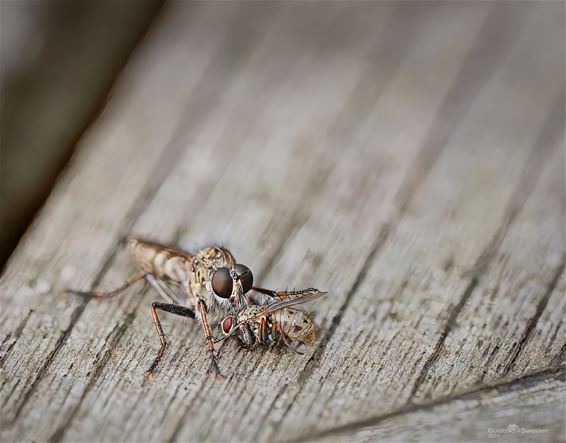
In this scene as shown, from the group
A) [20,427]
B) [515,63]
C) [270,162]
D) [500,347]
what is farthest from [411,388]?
[515,63]

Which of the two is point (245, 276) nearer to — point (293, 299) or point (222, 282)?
point (222, 282)

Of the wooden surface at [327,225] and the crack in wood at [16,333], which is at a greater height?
the wooden surface at [327,225]

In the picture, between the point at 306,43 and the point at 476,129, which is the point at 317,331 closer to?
the point at 476,129

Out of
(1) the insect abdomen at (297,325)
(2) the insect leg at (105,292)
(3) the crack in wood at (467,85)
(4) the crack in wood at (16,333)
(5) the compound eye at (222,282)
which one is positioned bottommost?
(4) the crack in wood at (16,333)

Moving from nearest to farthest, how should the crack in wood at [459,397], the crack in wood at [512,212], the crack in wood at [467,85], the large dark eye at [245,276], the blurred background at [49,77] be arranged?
the crack in wood at [459,397] → the crack in wood at [512,212] → the large dark eye at [245,276] → the crack in wood at [467,85] → the blurred background at [49,77]

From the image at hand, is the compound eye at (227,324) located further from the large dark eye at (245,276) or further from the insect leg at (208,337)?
the large dark eye at (245,276)

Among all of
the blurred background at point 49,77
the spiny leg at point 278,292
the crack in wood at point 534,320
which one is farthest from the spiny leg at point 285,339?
the blurred background at point 49,77

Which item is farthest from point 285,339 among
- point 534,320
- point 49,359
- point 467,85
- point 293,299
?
point 467,85
